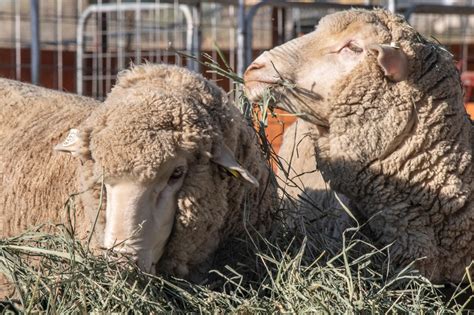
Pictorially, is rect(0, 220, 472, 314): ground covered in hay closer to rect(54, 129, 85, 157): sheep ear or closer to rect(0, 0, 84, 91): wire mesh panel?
rect(54, 129, 85, 157): sheep ear

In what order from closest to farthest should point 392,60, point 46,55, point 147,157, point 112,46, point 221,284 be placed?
point 147,157 → point 221,284 → point 392,60 → point 112,46 → point 46,55

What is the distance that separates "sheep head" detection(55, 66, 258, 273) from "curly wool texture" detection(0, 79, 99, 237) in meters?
0.37

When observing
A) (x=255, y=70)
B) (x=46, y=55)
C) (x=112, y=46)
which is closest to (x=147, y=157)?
(x=255, y=70)

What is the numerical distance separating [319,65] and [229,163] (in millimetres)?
906

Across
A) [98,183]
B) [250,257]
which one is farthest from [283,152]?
[98,183]

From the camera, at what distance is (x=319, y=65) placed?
410 centimetres

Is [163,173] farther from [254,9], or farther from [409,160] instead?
[254,9]

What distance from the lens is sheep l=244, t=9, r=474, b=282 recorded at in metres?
3.99

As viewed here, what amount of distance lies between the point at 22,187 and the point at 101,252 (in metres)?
0.83

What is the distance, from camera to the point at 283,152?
5262 millimetres

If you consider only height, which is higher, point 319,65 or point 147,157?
point 319,65

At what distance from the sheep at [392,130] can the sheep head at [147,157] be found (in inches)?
29.0

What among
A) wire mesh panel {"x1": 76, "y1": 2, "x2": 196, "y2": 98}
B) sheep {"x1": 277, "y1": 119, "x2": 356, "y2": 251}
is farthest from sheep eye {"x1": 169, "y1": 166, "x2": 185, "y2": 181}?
wire mesh panel {"x1": 76, "y1": 2, "x2": 196, "y2": 98}

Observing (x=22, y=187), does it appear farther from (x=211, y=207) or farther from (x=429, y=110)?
(x=429, y=110)
